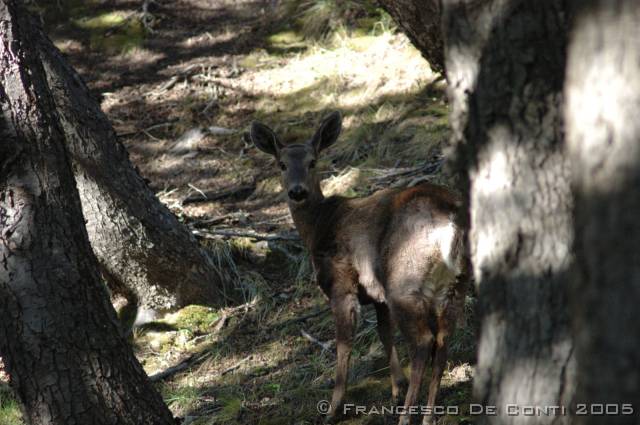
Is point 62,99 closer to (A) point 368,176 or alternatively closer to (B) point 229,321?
(B) point 229,321

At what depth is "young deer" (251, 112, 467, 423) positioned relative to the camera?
5422mm

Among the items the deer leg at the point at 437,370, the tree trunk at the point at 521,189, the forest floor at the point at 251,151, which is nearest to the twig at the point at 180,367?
the forest floor at the point at 251,151

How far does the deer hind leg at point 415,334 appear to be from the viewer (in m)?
5.42

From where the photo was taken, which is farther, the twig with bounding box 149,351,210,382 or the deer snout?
the twig with bounding box 149,351,210,382

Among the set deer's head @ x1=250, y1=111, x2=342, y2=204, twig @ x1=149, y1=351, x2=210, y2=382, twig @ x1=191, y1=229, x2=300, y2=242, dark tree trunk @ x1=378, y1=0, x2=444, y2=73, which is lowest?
twig @ x1=149, y1=351, x2=210, y2=382

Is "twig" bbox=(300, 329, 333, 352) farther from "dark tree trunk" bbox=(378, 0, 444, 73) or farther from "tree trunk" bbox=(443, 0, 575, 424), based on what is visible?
"tree trunk" bbox=(443, 0, 575, 424)

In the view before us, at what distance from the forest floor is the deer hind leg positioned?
26cm

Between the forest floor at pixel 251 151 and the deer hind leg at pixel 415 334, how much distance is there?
26cm

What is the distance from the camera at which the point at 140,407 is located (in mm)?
4844

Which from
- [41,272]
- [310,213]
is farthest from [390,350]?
[41,272]

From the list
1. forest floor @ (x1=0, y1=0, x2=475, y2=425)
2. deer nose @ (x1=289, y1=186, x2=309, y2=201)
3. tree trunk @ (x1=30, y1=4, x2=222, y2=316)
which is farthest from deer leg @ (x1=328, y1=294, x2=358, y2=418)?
tree trunk @ (x1=30, y1=4, x2=222, y2=316)

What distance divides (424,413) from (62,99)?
3.51m

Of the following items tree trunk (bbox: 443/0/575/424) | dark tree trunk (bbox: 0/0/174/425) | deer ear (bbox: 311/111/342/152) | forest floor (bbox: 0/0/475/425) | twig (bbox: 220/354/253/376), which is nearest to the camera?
tree trunk (bbox: 443/0/575/424)

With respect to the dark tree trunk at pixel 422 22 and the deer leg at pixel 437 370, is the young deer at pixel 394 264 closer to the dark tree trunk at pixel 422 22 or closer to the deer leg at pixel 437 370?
the deer leg at pixel 437 370
